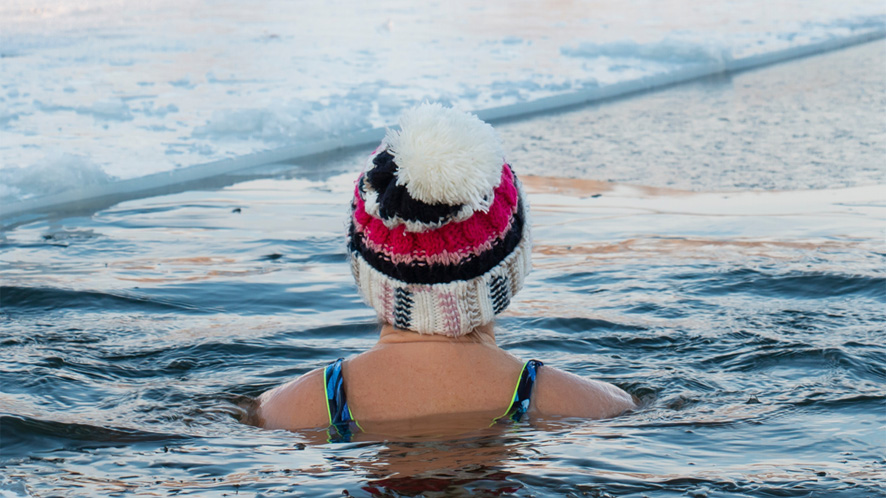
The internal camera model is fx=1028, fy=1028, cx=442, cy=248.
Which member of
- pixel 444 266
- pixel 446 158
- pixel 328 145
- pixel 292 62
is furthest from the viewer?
pixel 292 62

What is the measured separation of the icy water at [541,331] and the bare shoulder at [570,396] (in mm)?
44

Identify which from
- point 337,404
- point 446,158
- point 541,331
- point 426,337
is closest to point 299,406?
point 337,404

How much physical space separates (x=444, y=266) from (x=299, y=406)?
0.58 metres

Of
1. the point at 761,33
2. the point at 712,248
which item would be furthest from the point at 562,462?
the point at 761,33

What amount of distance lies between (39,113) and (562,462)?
23.4 feet

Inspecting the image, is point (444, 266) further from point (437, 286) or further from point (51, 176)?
point (51, 176)

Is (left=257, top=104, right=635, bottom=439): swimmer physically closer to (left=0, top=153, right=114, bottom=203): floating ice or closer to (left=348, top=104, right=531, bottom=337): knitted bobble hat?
(left=348, top=104, right=531, bottom=337): knitted bobble hat

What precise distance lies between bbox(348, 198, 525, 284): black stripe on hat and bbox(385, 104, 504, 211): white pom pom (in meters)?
0.14

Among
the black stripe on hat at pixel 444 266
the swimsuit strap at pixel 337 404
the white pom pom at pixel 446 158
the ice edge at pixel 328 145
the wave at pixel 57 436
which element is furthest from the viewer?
the ice edge at pixel 328 145

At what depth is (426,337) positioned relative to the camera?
2572 millimetres

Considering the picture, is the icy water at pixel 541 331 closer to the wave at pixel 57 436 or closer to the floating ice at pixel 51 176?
the wave at pixel 57 436

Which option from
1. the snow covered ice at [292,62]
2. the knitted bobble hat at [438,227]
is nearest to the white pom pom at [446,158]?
the knitted bobble hat at [438,227]

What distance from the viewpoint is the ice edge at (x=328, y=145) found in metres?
6.59

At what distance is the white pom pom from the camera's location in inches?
91.4
